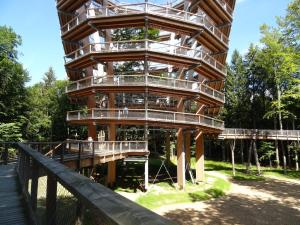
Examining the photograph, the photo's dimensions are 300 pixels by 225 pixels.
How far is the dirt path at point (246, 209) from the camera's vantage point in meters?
17.5

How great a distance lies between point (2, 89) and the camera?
38.8 metres

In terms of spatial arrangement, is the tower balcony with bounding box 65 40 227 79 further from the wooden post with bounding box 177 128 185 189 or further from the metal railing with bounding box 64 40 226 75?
the wooden post with bounding box 177 128 185 189

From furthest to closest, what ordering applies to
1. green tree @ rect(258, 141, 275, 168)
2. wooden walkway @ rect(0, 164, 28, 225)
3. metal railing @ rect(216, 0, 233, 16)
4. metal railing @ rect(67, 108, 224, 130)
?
1. green tree @ rect(258, 141, 275, 168)
2. metal railing @ rect(216, 0, 233, 16)
3. metal railing @ rect(67, 108, 224, 130)
4. wooden walkway @ rect(0, 164, 28, 225)

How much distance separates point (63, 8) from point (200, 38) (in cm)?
1528

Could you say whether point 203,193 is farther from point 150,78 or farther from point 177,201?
point 150,78

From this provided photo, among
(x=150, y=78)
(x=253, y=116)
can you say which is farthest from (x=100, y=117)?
(x=253, y=116)

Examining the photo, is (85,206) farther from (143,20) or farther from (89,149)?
(143,20)

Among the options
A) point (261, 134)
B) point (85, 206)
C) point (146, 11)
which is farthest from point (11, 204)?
point (261, 134)

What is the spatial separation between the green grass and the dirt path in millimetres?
772

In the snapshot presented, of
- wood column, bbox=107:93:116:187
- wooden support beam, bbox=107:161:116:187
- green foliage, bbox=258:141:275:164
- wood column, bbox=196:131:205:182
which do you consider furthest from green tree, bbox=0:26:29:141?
green foliage, bbox=258:141:275:164

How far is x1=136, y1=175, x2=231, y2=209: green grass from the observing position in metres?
21.5

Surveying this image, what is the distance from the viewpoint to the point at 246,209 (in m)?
20.4

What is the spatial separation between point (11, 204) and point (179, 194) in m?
18.9

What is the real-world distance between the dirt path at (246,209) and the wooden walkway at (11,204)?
11051 millimetres
